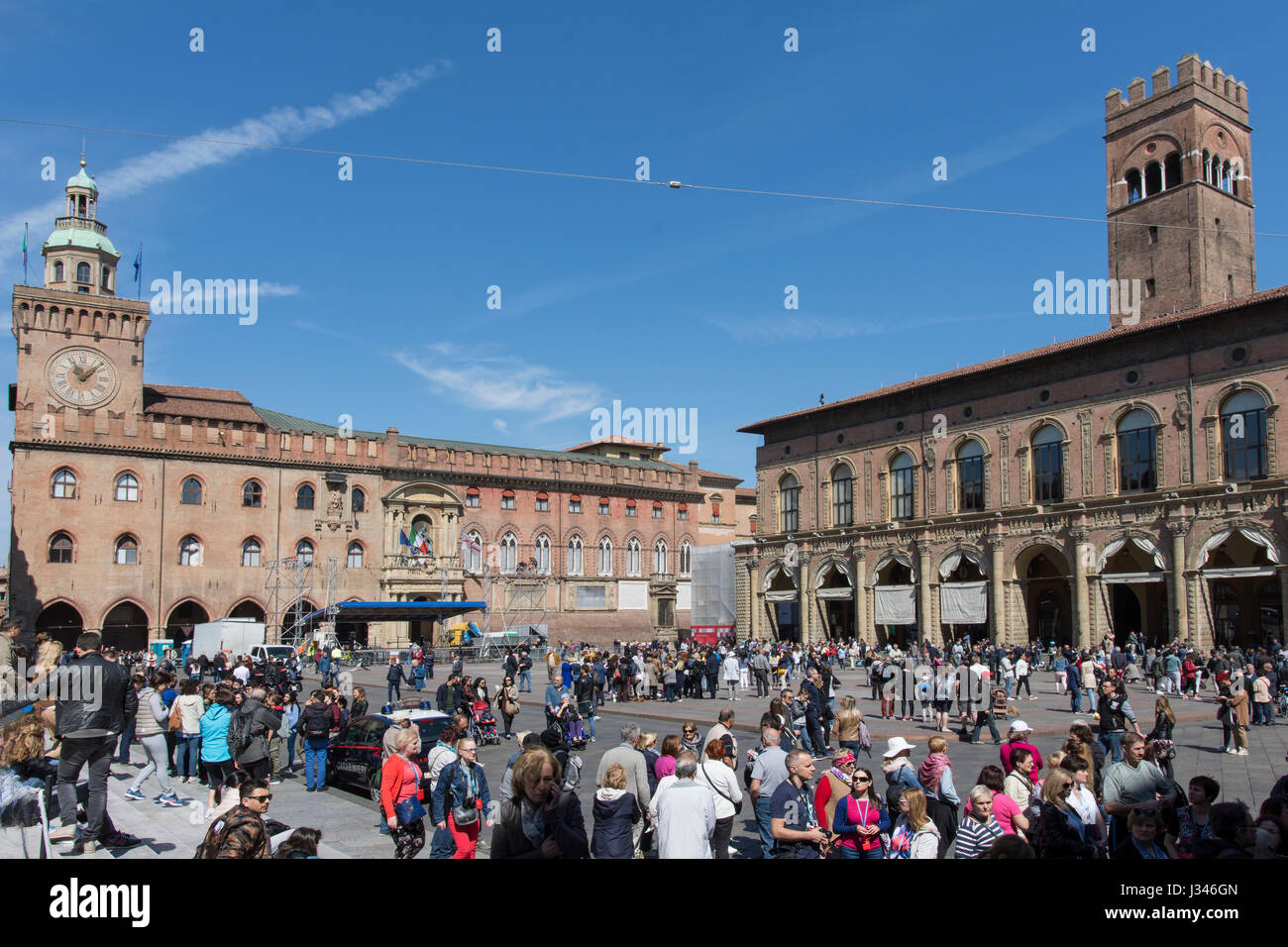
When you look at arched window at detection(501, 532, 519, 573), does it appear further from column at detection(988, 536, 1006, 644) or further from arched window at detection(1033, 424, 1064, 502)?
arched window at detection(1033, 424, 1064, 502)

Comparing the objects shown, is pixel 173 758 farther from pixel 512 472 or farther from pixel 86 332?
pixel 512 472

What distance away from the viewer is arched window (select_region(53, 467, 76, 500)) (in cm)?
4547

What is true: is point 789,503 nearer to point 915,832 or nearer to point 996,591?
point 996,591

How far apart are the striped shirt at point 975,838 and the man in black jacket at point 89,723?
6899 mm

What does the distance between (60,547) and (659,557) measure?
34.4 metres

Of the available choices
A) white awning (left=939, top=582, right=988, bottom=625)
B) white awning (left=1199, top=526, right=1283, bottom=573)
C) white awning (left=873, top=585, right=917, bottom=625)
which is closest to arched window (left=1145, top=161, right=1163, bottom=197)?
white awning (left=1199, top=526, right=1283, bottom=573)

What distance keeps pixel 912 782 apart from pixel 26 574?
154ft

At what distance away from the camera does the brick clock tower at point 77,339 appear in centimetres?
4612

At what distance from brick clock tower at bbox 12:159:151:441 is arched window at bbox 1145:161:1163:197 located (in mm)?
51067

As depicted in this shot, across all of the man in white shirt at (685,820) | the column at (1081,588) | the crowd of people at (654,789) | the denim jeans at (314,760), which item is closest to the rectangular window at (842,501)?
the column at (1081,588)

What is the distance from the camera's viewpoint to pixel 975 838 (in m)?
6.20

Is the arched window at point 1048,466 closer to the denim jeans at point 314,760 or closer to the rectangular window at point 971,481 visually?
the rectangular window at point 971,481

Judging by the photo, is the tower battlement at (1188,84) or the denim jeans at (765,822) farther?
the tower battlement at (1188,84)

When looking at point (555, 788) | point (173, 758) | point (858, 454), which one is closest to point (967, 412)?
point (858, 454)
